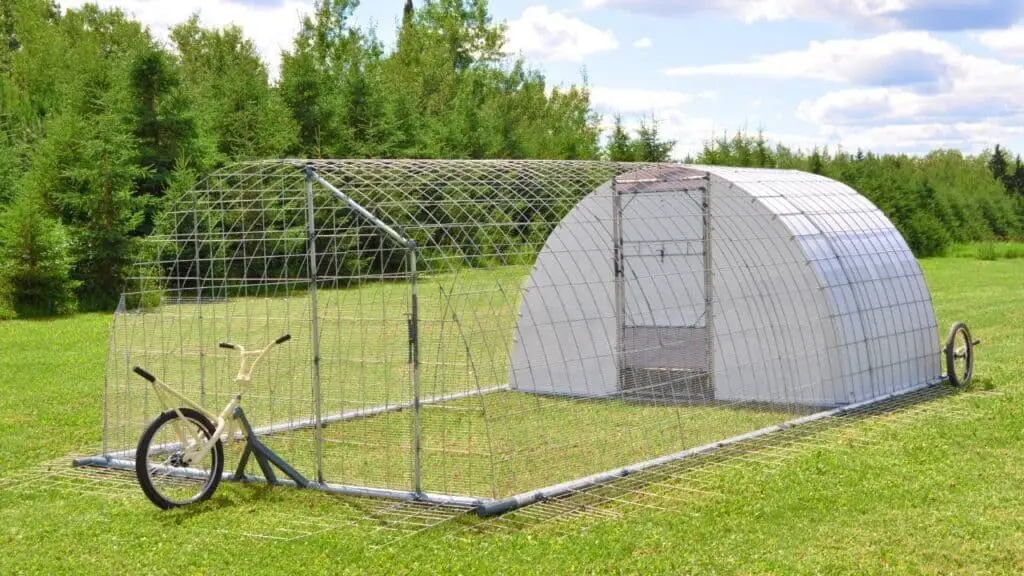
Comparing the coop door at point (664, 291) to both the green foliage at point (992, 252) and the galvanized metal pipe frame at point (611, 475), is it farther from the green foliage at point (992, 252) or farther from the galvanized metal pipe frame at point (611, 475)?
the green foliage at point (992, 252)

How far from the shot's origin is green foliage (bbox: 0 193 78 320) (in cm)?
2320

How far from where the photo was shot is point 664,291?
14.8 metres

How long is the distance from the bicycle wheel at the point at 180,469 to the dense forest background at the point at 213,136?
14.9 metres

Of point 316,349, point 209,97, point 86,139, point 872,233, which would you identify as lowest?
point 316,349

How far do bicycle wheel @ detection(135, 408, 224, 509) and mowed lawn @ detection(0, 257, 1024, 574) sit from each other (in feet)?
0.54

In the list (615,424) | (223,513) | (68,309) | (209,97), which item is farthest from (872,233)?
(209,97)

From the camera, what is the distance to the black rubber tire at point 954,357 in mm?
14102

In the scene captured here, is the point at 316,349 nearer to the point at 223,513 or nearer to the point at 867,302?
the point at 223,513

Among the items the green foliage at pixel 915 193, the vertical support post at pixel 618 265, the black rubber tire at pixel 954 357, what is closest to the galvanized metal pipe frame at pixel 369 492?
the vertical support post at pixel 618 265

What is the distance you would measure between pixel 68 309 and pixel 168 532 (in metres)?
17.3

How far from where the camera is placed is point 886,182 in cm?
4384

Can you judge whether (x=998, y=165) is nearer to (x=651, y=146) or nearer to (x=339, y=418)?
(x=651, y=146)

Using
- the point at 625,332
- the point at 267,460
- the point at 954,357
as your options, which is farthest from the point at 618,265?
the point at 267,460

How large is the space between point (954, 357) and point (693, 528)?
7379 mm
